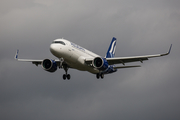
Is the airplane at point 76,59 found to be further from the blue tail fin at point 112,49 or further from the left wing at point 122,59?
the blue tail fin at point 112,49

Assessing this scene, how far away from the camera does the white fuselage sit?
4806 cm

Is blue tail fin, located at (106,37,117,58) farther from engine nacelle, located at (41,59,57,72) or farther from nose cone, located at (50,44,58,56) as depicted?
nose cone, located at (50,44,58,56)

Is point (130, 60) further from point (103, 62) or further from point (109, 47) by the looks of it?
point (109, 47)

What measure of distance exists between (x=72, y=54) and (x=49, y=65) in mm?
5204

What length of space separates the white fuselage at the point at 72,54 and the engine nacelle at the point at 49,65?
7.69ft

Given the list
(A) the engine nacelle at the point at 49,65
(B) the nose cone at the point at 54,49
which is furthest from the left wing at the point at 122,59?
(B) the nose cone at the point at 54,49

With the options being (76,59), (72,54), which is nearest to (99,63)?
(76,59)

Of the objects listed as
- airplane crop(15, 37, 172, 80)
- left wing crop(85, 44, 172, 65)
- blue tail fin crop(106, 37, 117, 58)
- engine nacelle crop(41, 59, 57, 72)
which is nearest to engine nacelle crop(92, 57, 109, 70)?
airplane crop(15, 37, 172, 80)

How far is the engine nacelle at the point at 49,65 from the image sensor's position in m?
51.8

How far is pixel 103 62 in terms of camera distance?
5103cm

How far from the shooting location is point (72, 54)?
49562 mm

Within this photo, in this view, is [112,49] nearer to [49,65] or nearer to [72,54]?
[49,65]

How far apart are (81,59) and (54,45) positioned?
5183mm

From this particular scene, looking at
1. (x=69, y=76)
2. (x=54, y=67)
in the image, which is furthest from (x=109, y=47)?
(x=54, y=67)
